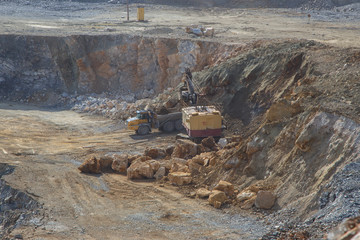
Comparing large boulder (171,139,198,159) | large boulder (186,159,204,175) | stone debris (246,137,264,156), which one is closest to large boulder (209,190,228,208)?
stone debris (246,137,264,156)

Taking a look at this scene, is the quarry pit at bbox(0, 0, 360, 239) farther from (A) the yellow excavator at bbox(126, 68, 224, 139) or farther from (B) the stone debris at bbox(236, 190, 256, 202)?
(A) the yellow excavator at bbox(126, 68, 224, 139)

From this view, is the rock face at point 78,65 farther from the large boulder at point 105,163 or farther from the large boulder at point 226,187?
the large boulder at point 226,187

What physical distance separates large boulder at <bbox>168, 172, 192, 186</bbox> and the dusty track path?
0.36 meters

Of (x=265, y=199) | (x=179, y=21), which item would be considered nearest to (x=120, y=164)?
(x=265, y=199)

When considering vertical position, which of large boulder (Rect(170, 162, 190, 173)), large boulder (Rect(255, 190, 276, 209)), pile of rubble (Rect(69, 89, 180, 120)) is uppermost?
large boulder (Rect(255, 190, 276, 209))

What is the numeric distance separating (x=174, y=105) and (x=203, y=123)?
491 cm

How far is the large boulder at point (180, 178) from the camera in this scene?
1677cm

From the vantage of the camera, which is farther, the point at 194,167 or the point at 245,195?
the point at 194,167

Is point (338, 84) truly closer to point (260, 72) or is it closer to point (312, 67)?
point (312, 67)

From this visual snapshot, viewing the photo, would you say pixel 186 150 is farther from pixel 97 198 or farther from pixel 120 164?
pixel 97 198

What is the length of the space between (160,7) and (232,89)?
2904cm

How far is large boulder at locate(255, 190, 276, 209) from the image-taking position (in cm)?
1372

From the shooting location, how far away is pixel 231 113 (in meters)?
23.9

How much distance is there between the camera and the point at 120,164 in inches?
747
